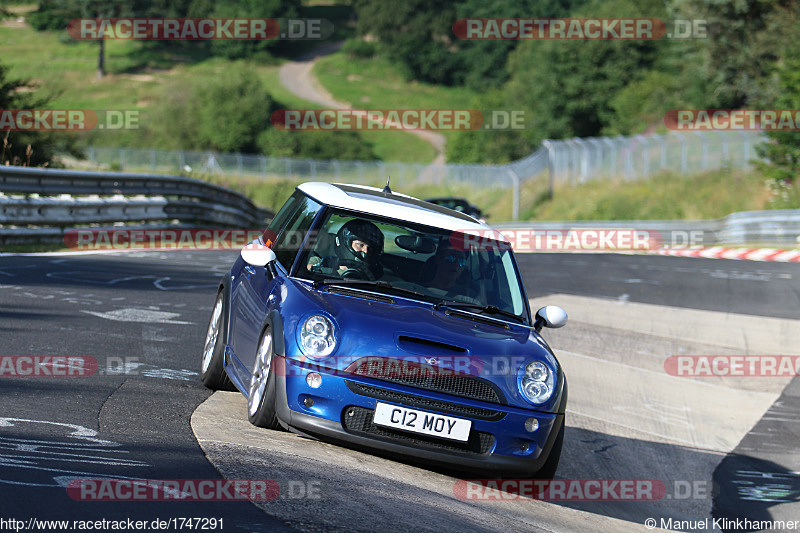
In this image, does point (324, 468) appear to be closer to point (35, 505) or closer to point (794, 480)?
point (35, 505)

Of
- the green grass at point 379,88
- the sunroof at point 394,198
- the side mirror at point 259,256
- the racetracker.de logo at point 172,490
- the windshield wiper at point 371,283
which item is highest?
the green grass at point 379,88

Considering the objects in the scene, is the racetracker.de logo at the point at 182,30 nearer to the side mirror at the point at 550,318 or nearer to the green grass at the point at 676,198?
the green grass at the point at 676,198

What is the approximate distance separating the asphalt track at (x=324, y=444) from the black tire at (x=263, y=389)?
13 centimetres

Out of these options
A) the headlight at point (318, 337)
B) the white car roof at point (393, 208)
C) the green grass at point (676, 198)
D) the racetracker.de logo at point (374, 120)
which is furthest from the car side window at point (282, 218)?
the racetracker.de logo at point (374, 120)

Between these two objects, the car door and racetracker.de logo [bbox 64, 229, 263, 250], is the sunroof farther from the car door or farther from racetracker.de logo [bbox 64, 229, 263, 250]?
racetracker.de logo [bbox 64, 229, 263, 250]

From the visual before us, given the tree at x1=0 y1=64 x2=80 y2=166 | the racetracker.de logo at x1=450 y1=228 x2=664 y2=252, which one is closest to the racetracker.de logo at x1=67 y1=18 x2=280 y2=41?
the racetracker.de logo at x1=450 y1=228 x2=664 y2=252

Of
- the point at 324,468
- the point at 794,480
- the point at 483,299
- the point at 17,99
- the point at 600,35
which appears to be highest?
the point at 600,35

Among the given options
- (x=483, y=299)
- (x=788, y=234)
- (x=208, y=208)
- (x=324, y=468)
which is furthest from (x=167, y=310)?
(x=788, y=234)

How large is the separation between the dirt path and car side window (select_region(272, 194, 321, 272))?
9826 centimetres

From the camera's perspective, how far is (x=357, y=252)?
23.8 feet

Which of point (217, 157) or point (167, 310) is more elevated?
point (217, 157)

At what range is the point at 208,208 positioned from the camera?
26250 mm

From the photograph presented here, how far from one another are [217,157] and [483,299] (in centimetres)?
5999

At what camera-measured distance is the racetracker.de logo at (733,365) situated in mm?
12438
